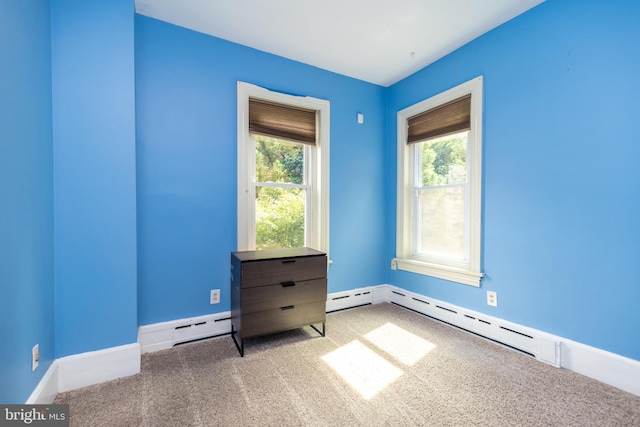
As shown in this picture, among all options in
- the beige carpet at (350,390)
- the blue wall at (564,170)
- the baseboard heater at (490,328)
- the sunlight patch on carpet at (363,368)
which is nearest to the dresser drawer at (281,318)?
the beige carpet at (350,390)

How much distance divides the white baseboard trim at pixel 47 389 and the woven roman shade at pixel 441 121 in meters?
3.46

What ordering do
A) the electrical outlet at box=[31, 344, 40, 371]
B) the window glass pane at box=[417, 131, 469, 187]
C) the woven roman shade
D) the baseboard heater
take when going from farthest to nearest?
the window glass pane at box=[417, 131, 469, 187] < the woven roman shade < the baseboard heater < the electrical outlet at box=[31, 344, 40, 371]

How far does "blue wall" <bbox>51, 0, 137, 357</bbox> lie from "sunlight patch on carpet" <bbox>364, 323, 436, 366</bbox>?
1.84m

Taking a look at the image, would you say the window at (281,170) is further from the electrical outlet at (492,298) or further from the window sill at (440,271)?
the electrical outlet at (492,298)

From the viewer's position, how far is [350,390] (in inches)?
66.3

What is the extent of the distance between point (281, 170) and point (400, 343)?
1938 mm

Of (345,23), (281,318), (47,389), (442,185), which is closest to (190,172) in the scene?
(281,318)

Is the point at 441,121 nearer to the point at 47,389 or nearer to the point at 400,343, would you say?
the point at 400,343

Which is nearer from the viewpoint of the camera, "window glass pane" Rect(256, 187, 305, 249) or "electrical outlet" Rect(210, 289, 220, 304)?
"electrical outlet" Rect(210, 289, 220, 304)

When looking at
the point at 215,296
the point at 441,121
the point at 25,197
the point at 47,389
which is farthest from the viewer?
the point at 441,121

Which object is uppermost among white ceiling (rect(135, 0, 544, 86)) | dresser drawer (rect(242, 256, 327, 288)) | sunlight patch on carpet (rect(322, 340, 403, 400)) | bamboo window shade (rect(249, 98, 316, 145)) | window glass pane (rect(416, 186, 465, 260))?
white ceiling (rect(135, 0, 544, 86))

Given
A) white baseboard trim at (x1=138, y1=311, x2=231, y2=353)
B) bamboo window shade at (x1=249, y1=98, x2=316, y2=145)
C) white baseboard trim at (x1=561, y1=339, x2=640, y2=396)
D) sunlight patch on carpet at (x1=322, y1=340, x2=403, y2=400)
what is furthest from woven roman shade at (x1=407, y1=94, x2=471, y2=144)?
white baseboard trim at (x1=138, y1=311, x2=231, y2=353)

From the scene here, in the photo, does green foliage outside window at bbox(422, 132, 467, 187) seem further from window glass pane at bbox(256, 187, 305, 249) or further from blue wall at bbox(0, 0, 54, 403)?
blue wall at bbox(0, 0, 54, 403)

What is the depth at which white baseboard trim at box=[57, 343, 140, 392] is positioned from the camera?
1.69 metres
